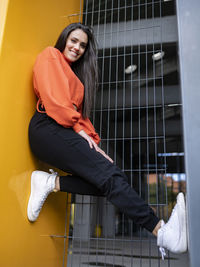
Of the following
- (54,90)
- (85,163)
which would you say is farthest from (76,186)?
(54,90)

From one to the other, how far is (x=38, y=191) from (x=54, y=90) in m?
0.52

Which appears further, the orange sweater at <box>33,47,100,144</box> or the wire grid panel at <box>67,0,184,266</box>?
the wire grid panel at <box>67,0,184,266</box>

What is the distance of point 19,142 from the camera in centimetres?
142

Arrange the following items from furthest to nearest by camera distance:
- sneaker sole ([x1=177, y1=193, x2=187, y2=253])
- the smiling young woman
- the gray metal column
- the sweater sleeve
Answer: the sweater sleeve, the smiling young woman, sneaker sole ([x1=177, y1=193, x2=187, y2=253]), the gray metal column

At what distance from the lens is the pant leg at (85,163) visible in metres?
1.24

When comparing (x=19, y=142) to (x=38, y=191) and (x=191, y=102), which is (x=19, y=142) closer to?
(x=38, y=191)

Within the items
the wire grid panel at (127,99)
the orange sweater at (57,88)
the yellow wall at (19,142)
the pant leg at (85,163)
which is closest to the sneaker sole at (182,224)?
the pant leg at (85,163)

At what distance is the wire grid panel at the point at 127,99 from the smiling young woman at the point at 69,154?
38 centimetres

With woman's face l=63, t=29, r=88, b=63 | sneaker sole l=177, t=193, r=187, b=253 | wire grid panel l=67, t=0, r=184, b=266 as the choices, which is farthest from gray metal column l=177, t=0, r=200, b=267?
woman's face l=63, t=29, r=88, b=63

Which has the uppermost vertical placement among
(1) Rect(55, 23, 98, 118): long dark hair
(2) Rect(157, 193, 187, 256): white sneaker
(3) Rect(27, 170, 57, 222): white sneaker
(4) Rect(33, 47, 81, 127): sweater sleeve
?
(1) Rect(55, 23, 98, 118): long dark hair

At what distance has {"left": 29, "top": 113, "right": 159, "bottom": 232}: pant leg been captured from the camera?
1237 mm

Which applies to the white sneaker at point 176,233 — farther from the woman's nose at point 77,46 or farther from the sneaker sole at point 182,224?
the woman's nose at point 77,46

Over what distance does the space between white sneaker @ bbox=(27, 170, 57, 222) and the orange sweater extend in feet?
0.99

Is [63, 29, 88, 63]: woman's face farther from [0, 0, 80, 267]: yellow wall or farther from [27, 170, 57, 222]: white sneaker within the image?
[27, 170, 57, 222]: white sneaker
